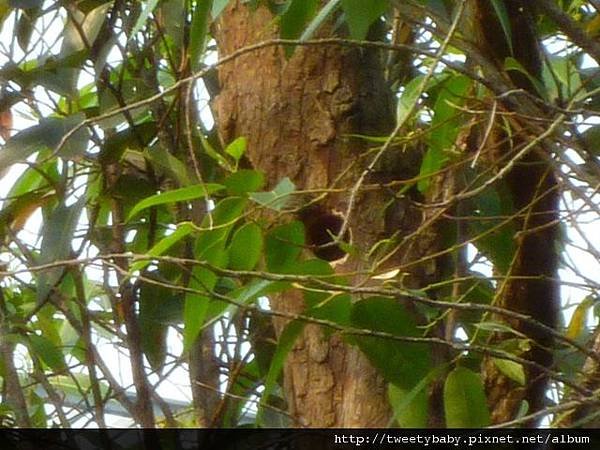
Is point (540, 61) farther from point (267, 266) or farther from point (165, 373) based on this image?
point (165, 373)

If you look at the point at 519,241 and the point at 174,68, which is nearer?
the point at 519,241

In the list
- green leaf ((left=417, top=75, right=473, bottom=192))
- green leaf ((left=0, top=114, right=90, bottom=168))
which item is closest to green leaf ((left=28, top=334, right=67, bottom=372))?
green leaf ((left=0, top=114, right=90, bottom=168))

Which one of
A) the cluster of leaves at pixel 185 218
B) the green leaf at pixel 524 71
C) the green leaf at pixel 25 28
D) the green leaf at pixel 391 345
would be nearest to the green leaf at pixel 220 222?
the cluster of leaves at pixel 185 218

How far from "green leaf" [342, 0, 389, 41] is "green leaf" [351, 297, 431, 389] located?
20cm

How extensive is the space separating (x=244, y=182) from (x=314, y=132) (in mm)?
160

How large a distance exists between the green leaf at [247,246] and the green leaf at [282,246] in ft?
0.10

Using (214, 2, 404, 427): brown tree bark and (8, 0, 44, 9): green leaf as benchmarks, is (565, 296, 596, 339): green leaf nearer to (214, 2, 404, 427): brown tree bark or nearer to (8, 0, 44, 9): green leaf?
(214, 2, 404, 427): brown tree bark

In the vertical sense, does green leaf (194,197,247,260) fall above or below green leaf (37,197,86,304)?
below

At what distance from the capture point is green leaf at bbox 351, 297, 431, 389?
756 mm

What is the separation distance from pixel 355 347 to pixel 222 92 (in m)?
0.27

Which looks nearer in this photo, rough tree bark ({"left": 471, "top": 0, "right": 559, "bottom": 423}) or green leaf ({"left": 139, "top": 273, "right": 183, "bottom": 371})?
rough tree bark ({"left": 471, "top": 0, "right": 559, "bottom": 423})

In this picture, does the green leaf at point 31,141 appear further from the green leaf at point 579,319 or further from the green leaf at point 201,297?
the green leaf at point 579,319

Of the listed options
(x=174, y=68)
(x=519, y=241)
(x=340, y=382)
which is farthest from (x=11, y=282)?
(x=519, y=241)

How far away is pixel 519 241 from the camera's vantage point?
0.82 meters
